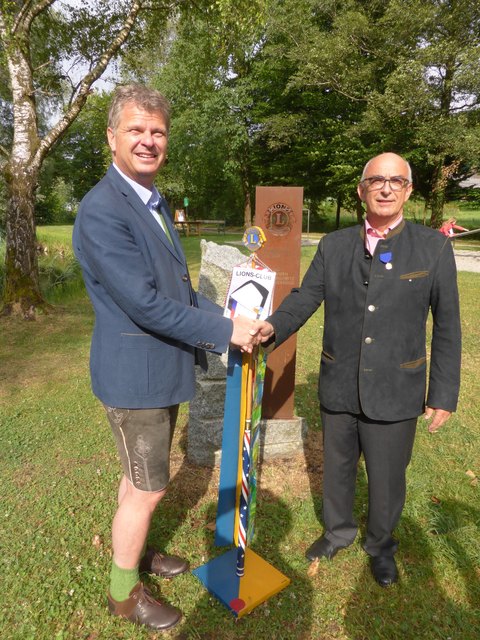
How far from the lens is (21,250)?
8.18 metres

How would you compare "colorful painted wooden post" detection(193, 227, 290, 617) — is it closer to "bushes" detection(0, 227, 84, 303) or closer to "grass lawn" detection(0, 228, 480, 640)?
"grass lawn" detection(0, 228, 480, 640)

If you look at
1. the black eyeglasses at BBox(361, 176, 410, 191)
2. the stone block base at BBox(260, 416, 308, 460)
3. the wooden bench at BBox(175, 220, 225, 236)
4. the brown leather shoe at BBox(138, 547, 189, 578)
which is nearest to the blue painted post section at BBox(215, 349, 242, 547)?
the brown leather shoe at BBox(138, 547, 189, 578)

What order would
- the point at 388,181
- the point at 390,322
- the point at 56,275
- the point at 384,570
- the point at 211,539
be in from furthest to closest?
the point at 56,275 < the point at 211,539 < the point at 384,570 < the point at 390,322 < the point at 388,181

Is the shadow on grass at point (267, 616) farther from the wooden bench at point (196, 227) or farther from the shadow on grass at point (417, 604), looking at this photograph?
the wooden bench at point (196, 227)

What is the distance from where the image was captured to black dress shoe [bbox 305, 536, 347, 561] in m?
2.97

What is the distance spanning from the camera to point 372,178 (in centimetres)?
236

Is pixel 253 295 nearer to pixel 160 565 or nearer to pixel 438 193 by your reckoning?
pixel 160 565

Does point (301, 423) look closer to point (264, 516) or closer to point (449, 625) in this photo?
point (264, 516)

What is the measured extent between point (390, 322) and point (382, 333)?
0.07 metres

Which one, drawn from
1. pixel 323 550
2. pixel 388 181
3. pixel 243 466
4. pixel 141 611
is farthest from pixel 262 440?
pixel 388 181

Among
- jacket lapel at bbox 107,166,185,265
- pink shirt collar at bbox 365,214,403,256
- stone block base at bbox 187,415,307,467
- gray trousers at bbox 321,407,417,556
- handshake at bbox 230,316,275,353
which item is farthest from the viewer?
stone block base at bbox 187,415,307,467

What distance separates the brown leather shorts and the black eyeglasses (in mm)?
1580

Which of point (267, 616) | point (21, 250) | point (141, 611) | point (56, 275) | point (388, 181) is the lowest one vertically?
point (267, 616)

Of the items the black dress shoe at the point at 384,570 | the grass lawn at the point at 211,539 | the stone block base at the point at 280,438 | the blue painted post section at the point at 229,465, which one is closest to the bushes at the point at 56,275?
the grass lawn at the point at 211,539
